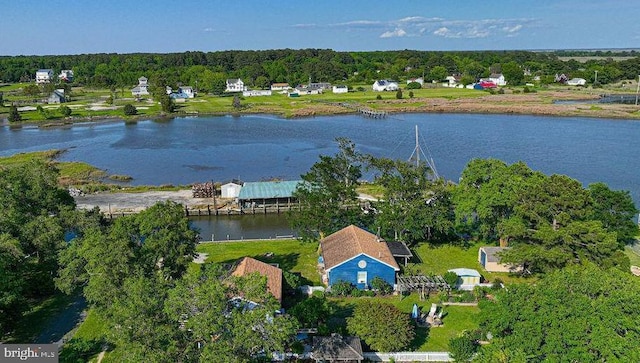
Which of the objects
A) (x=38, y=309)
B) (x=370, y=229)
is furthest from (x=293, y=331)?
(x=370, y=229)

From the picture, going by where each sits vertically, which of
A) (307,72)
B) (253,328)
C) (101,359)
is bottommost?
(101,359)

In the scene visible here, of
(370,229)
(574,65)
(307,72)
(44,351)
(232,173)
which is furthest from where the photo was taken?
(574,65)

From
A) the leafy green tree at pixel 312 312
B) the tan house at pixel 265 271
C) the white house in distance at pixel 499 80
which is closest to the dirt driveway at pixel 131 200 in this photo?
the tan house at pixel 265 271

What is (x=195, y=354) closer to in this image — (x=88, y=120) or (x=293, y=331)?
(x=293, y=331)

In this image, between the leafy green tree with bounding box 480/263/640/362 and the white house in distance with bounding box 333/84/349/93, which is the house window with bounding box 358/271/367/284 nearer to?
the leafy green tree with bounding box 480/263/640/362

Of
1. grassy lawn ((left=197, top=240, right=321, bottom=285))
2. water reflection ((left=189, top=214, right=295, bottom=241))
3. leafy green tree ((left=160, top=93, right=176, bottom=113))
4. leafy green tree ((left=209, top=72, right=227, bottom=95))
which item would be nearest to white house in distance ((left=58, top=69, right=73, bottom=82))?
leafy green tree ((left=209, top=72, right=227, bottom=95))

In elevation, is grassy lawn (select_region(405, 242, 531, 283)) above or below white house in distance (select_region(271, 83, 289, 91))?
below
